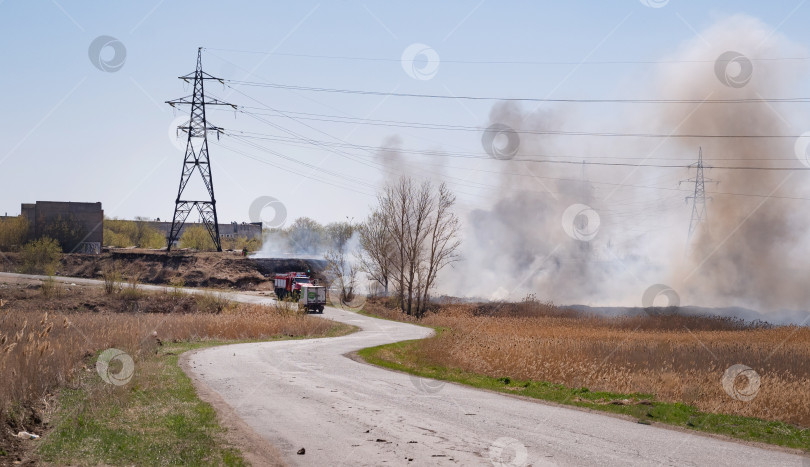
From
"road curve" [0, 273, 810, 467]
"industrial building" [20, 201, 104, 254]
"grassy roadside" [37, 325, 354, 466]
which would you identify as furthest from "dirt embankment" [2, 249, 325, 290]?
"grassy roadside" [37, 325, 354, 466]

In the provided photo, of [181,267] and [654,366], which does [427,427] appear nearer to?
[654,366]

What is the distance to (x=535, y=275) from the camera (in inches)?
2852

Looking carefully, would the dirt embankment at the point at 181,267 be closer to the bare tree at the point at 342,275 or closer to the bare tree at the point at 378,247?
the bare tree at the point at 342,275

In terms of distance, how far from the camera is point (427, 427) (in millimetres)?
12812

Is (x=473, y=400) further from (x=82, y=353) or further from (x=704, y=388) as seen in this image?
(x=82, y=353)

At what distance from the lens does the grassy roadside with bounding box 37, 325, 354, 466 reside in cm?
998

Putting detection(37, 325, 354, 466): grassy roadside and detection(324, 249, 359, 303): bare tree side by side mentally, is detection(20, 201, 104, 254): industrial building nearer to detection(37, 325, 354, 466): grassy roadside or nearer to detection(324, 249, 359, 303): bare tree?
detection(324, 249, 359, 303): bare tree

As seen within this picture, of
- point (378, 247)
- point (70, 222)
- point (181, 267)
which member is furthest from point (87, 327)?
point (70, 222)

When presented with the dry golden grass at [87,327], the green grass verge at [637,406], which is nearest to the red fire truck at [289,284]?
the dry golden grass at [87,327]

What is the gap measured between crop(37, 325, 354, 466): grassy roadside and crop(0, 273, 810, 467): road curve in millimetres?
1040

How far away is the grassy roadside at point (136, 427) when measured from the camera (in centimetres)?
998

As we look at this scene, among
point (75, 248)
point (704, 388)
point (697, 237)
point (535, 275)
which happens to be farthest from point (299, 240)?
point (704, 388)

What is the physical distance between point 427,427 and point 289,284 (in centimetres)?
Answer: 4267

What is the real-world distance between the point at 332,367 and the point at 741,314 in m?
47.6
